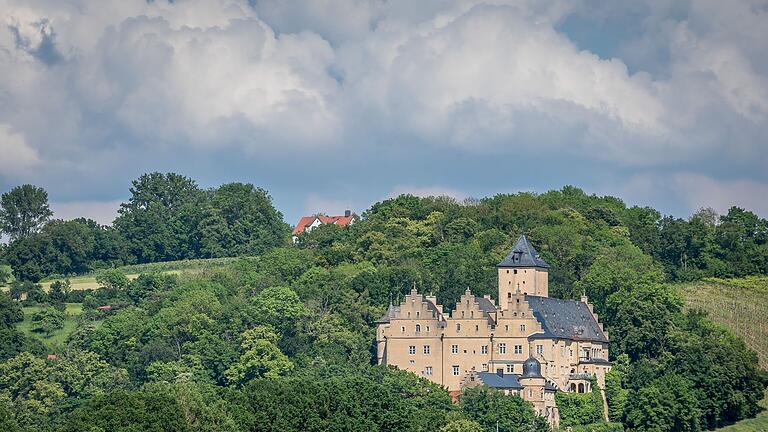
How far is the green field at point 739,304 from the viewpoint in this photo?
125 metres

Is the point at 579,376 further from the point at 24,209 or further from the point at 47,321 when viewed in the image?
the point at 24,209

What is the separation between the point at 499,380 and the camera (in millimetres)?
109500

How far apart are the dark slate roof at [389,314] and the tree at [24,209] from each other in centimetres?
6398

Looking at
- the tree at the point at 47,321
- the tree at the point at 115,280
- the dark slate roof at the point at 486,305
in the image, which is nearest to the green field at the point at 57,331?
the tree at the point at 47,321

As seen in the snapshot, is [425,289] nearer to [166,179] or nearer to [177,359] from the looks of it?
[177,359]

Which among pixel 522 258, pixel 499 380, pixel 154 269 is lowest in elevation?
pixel 499 380

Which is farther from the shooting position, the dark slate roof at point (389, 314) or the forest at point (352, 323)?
the dark slate roof at point (389, 314)

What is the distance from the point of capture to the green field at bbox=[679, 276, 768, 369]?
12481 cm

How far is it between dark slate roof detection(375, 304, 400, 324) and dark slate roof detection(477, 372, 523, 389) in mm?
7373

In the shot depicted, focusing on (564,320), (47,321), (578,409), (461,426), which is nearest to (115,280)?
(47,321)

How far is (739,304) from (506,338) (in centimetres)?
2456

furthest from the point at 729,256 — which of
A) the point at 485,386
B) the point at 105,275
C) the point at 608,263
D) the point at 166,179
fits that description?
the point at 166,179

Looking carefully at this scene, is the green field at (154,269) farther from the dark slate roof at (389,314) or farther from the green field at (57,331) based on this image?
the dark slate roof at (389,314)

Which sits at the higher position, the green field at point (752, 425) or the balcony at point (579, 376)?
the balcony at point (579, 376)
